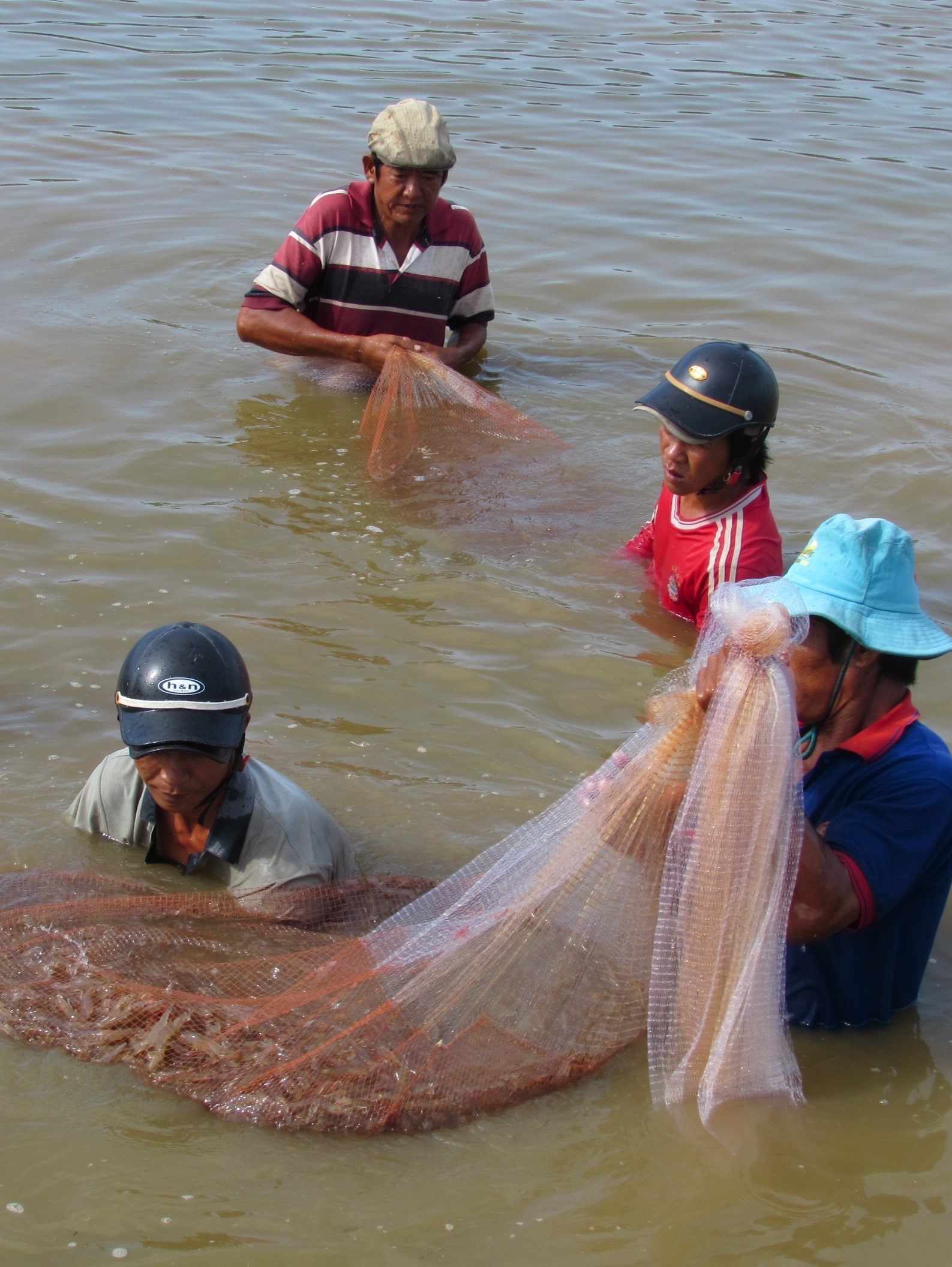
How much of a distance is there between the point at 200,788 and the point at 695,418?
228 cm

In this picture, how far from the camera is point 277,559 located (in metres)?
6.07

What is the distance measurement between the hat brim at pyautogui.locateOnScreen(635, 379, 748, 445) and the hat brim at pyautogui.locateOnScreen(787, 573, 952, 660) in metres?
2.08

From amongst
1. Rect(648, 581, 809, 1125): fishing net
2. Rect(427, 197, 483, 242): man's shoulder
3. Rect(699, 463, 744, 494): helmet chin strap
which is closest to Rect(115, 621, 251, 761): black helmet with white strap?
Rect(648, 581, 809, 1125): fishing net

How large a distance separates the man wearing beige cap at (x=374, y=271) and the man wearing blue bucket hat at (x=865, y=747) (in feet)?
14.5

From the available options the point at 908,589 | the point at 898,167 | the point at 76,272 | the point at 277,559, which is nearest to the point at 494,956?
the point at 908,589

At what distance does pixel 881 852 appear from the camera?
3002mm

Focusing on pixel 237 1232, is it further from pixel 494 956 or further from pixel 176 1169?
pixel 494 956

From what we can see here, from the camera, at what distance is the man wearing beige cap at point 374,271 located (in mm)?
7199

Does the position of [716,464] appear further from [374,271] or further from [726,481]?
[374,271]

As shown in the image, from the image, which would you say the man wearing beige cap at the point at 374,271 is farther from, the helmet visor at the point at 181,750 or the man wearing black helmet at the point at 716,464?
the helmet visor at the point at 181,750

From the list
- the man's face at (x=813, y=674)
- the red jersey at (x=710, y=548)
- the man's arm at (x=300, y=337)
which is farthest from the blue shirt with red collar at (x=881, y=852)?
the man's arm at (x=300, y=337)

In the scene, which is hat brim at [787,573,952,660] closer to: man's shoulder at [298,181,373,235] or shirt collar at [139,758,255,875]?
shirt collar at [139,758,255,875]

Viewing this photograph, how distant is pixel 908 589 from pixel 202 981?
6.23ft

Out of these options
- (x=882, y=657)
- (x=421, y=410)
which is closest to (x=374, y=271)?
(x=421, y=410)
